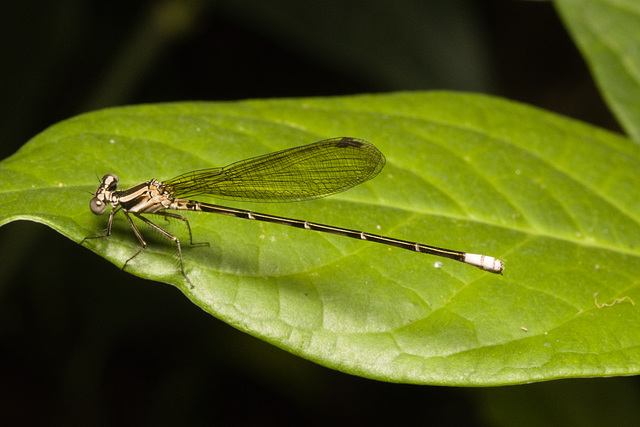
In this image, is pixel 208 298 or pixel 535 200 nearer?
pixel 208 298

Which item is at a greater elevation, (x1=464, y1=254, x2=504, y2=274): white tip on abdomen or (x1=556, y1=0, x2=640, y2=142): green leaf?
(x1=556, y1=0, x2=640, y2=142): green leaf

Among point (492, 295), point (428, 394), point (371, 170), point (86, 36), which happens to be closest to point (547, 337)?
point (492, 295)

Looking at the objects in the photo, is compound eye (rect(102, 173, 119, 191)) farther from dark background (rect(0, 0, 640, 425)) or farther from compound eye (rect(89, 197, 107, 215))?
dark background (rect(0, 0, 640, 425))

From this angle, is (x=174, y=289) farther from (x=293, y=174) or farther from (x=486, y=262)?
(x=486, y=262)

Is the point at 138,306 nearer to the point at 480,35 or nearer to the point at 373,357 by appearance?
the point at 373,357

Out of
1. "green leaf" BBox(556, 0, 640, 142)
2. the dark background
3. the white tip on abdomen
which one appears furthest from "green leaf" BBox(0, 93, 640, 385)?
the dark background

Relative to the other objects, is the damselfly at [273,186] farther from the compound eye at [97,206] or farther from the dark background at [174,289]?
the dark background at [174,289]
